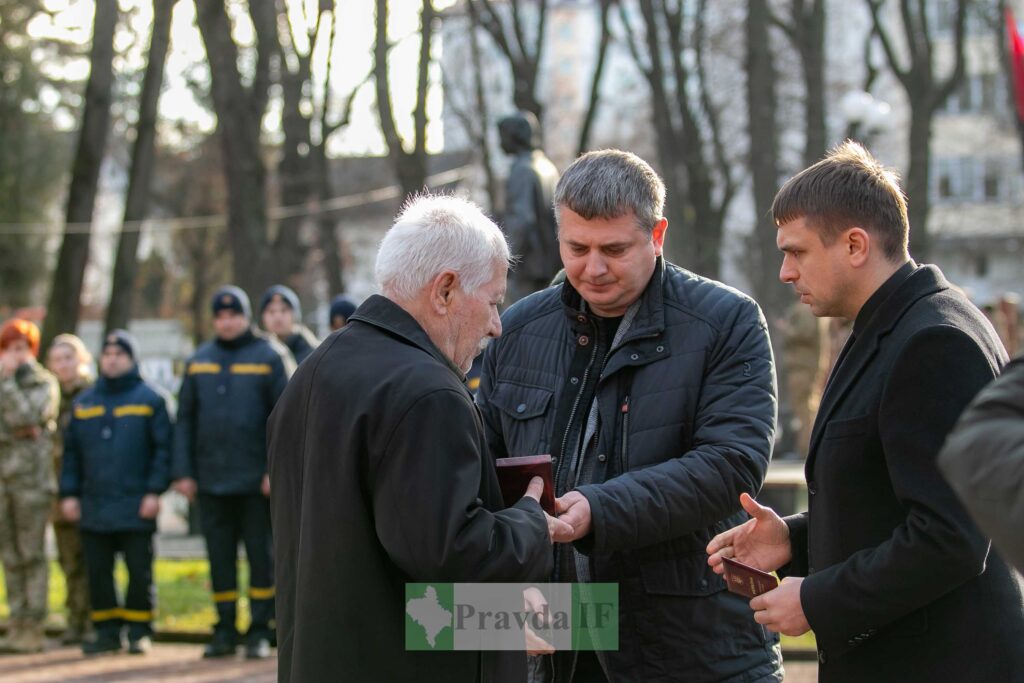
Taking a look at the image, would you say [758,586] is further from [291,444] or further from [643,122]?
[643,122]

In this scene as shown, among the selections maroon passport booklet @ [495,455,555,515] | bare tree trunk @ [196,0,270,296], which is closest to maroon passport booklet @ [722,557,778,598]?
maroon passport booklet @ [495,455,555,515]

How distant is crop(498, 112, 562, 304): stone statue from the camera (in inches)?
416

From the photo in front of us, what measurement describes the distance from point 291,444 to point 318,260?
37.0m

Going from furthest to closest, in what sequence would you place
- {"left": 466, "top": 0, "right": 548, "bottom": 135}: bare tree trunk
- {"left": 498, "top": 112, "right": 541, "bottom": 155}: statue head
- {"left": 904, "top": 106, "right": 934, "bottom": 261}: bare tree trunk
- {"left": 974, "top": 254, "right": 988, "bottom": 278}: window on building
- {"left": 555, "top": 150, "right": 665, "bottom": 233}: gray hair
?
{"left": 974, "top": 254, "right": 988, "bottom": 278}: window on building → {"left": 466, "top": 0, "right": 548, "bottom": 135}: bare tree trunk → {"left": 904, "top": 106, "right": 934, "bottom": 261}: bare tree trunk → {"left": 498, "top": 112, "right": 541, "bottom": 155}: statue head → {"left": 555, "top": 150, "right": 665, "bottom": 233}: gray hair

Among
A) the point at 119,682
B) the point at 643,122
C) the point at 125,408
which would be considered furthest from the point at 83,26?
the point at 643,122

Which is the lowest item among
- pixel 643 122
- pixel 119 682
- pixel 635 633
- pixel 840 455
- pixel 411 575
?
pixel 119 682

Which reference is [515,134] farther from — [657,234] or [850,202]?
[850,202]

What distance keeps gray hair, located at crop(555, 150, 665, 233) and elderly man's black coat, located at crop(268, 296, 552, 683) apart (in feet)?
2.83

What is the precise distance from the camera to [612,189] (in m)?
3.94

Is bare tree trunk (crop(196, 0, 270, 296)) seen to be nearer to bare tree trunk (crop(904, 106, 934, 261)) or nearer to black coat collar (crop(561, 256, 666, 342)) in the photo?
bare tree trunk (crop(904, 106, 934, 261))

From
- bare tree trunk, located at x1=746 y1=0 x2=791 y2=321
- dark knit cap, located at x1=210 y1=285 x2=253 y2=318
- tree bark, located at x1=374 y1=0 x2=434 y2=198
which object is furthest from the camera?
bare tree trunk, located at x1=746 y1=0 x2=791 y2=321

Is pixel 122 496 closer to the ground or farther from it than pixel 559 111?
closer to the ground

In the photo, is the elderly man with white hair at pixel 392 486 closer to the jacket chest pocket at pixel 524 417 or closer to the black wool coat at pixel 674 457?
the black wool coat at pixel 674 457

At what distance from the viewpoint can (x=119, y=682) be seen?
8.83 m
